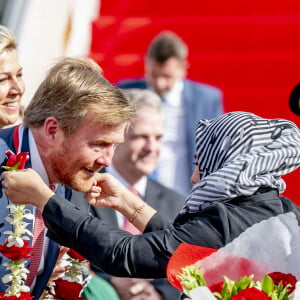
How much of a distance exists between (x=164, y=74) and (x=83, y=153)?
3952mm

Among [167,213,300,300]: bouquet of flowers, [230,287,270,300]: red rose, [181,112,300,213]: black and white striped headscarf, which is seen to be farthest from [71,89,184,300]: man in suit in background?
[230,287,270,300]: red rose

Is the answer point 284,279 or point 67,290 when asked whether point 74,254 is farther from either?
point 284,279

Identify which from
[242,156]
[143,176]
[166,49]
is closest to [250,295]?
[242,156]

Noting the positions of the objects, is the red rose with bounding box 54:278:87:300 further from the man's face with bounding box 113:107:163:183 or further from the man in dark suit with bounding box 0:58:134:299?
the man's face with bounding box 113:107:163:183

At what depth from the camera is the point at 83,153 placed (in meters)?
4.04

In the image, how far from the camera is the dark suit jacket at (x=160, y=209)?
575 centimetres

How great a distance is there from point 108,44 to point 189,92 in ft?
5.51

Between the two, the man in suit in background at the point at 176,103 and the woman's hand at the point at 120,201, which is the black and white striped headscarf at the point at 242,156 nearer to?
the woman's hand at the point at 120,201

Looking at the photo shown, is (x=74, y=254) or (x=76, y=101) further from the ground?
(x=76, y=101)

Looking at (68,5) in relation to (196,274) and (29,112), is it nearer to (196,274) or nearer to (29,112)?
(29,112)

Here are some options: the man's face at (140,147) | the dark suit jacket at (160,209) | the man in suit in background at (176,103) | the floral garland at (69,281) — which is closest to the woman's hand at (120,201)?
the floral garland at (69,281)

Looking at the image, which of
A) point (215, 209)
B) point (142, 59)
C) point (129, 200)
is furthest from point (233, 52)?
point (215, 209)

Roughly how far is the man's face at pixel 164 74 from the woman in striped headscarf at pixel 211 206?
13.6 ft

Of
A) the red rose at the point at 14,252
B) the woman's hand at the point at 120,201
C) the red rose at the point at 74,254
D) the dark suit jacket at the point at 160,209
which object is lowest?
the dark suit jacket at the point at 160,209
